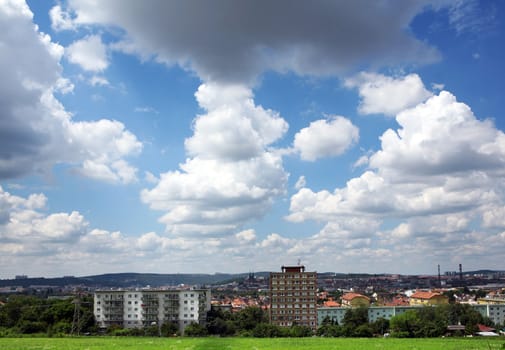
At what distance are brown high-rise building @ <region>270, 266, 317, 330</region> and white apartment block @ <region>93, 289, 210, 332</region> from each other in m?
21.6

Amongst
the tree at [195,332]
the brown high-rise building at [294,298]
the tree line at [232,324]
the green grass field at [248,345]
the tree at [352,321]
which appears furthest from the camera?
the brown high-rise building at [294,298]

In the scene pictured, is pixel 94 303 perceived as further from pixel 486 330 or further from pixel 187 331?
pixel 486 330

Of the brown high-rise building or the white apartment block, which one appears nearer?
the white apartment block

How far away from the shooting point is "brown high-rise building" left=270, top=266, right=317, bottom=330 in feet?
434

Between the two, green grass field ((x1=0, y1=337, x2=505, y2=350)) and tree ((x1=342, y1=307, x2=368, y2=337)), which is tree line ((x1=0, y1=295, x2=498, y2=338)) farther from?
green grass field ((x1=0, y1=337, x2=505, y2=350))

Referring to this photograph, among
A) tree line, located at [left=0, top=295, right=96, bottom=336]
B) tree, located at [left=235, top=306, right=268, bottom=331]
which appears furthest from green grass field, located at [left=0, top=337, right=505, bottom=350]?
tree, located at [left=235, top=306, right=268, bottom=331]

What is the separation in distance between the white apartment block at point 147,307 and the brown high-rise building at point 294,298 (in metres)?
21.6

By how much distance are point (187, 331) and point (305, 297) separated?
172 feet

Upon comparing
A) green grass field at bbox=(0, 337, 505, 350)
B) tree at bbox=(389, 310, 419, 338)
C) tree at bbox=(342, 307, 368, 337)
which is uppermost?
green grass field at bbox=(0, 337, 505, 350)

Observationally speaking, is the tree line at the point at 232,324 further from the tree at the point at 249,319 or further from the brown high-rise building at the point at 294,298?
the brown high-rise building at the point at 294,298

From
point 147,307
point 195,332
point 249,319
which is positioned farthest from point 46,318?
point 249,319

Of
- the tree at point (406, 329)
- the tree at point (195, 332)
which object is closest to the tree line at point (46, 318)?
the tree at point (195, 332)

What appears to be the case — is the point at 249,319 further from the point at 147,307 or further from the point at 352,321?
the point at 147,307

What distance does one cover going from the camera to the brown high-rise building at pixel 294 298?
13238cm
